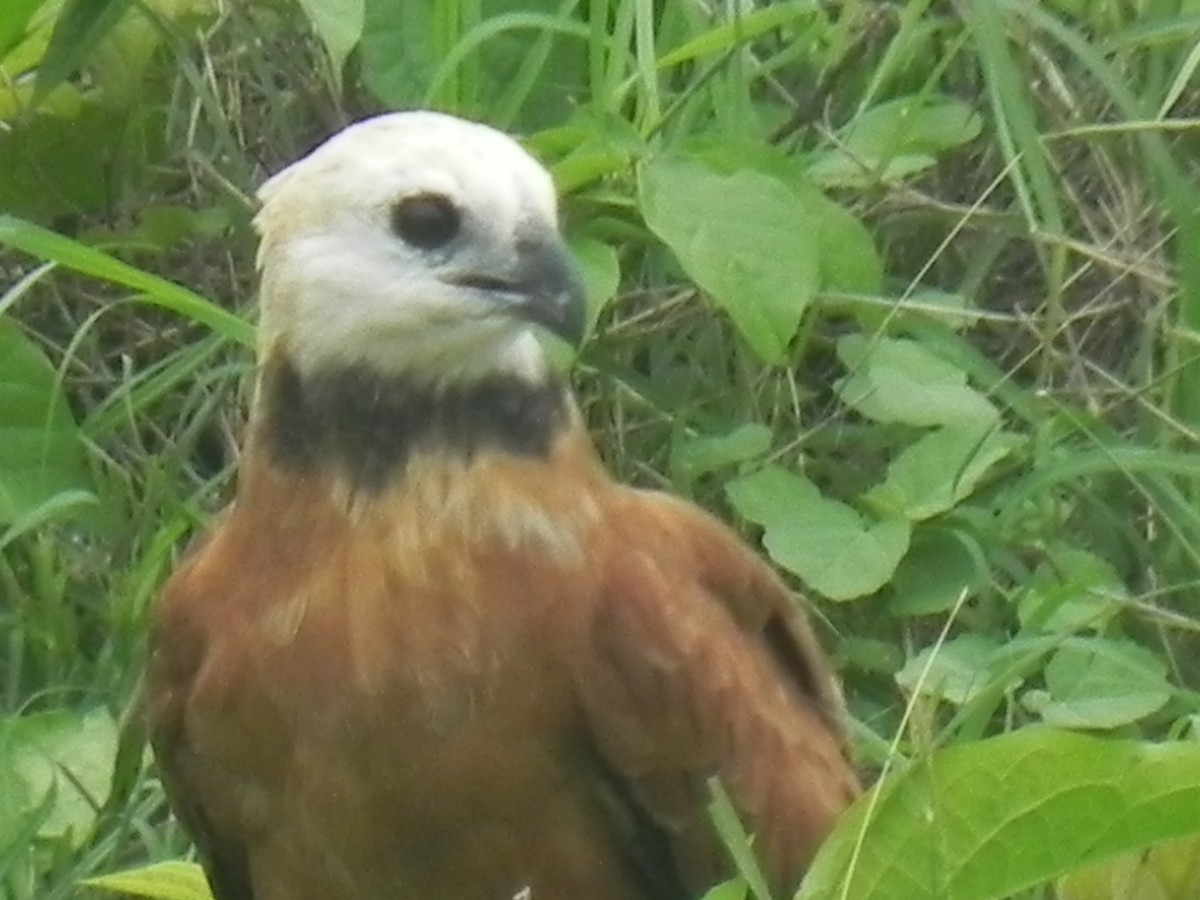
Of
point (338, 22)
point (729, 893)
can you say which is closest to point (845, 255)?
point (338, 22)

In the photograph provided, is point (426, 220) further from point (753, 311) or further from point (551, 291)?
point (753, 311)

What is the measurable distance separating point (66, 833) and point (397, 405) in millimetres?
805

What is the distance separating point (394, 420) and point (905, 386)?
2.76 ft

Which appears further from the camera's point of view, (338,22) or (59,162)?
(59,162)

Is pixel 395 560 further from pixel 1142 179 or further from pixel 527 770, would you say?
pixel 1142 179

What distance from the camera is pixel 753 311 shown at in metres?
2.63

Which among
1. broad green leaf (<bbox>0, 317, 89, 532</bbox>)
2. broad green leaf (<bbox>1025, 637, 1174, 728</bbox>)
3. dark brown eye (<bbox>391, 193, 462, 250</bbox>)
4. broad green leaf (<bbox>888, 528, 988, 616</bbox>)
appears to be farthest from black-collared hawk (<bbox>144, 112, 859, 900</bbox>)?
broad green leaf (<bbox>0, 317, 89, 532</bbox>)

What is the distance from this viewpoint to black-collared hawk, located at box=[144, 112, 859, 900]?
2.16 m

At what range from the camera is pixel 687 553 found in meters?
2.33

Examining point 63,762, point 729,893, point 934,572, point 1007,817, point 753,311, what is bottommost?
point 63,762

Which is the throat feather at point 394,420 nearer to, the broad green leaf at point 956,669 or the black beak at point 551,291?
the black beak at point 551,291

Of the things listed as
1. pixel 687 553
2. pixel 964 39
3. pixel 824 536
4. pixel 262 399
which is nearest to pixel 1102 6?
pixel 964 39

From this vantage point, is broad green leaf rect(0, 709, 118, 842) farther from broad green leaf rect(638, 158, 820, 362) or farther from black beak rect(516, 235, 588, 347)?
black beak rect(516, 235, 588, 347)

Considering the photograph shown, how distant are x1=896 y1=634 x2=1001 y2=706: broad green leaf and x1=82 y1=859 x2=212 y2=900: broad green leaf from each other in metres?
0.66
